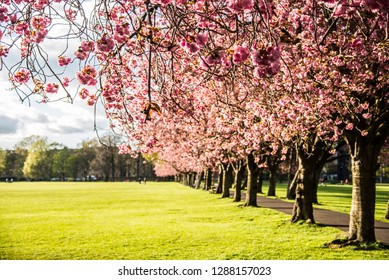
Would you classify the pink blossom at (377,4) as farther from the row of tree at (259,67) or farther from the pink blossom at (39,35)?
the pink blossom at (39,35)

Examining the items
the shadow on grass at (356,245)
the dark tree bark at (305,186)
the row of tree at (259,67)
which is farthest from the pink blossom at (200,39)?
the dark tree bark at (305,186)

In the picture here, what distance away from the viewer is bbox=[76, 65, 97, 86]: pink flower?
6801 mm

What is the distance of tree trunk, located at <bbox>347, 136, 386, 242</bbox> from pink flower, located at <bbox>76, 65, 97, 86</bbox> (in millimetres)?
9409

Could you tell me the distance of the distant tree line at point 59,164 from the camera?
447ft

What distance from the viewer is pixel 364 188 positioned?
13375 millimetres

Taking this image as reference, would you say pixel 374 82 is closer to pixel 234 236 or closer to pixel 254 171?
pixel 234 236

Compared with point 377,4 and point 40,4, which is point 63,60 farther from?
point 377,4

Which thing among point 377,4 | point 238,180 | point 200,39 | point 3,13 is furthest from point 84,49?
point 238,180

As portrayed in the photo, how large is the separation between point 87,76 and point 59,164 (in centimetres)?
14751

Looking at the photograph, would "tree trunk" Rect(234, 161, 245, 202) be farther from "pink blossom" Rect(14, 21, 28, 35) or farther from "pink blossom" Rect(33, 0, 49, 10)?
"pink blossom" Rect(33, 0, 49, 10)

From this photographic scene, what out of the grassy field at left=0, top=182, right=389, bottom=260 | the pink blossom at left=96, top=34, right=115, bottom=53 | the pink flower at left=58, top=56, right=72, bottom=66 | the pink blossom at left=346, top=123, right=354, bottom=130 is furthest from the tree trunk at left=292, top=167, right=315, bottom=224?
the pink blossom at left=96, top=34, right=115, bottom=53

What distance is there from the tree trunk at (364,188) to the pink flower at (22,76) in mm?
10081

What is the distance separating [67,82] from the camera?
8422mm
